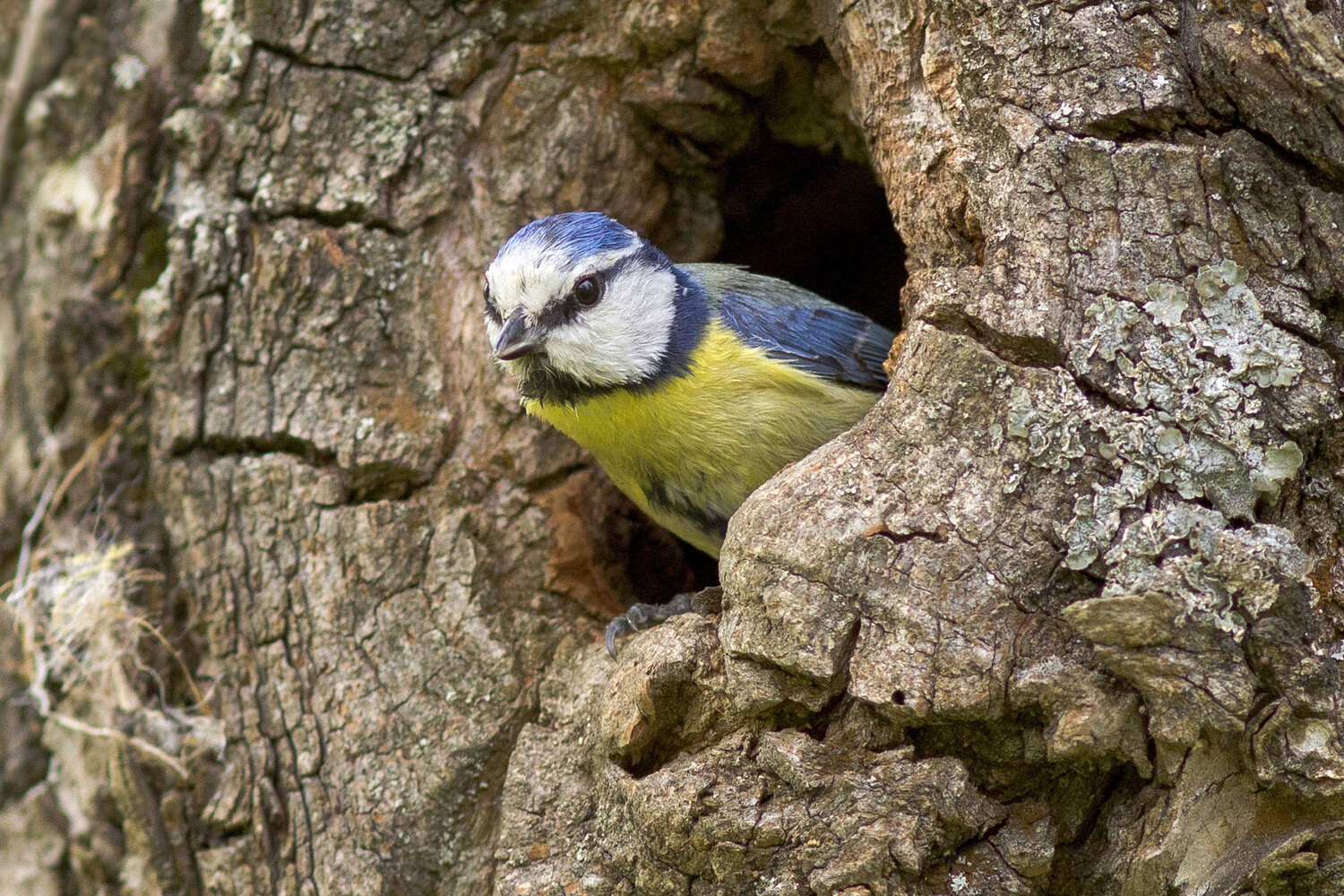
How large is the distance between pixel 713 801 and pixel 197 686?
5.39 ft

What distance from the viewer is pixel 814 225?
4180 mm

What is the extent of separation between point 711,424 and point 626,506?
811mm

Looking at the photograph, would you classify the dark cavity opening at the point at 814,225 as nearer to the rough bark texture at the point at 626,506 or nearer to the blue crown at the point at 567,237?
the rough bark texture at the point at 626,506

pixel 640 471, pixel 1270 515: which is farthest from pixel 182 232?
pixel 1270 515

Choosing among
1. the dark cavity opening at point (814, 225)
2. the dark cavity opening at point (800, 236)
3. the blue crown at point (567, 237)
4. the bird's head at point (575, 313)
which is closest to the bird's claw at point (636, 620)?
the bird's head at point (575, 313)

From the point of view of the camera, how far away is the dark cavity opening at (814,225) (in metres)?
3.82

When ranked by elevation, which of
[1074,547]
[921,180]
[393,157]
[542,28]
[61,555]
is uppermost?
[542,28]

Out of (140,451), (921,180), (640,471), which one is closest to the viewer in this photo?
(921,180)

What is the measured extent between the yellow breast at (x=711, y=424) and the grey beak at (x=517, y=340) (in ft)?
0.73

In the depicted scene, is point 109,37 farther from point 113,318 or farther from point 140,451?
point 140,451

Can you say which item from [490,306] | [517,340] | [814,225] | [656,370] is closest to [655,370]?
[656,370]

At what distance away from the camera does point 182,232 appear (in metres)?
3.01

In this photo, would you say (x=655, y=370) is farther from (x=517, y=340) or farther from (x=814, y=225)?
(x=814, y=225)

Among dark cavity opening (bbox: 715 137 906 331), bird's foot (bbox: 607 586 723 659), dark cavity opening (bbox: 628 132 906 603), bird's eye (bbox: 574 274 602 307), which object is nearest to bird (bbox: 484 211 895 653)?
bird's eye (bbox: 574 274 602 307)
